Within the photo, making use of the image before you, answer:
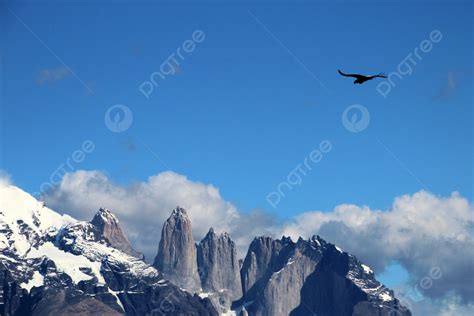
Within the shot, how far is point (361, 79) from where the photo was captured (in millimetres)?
130375
